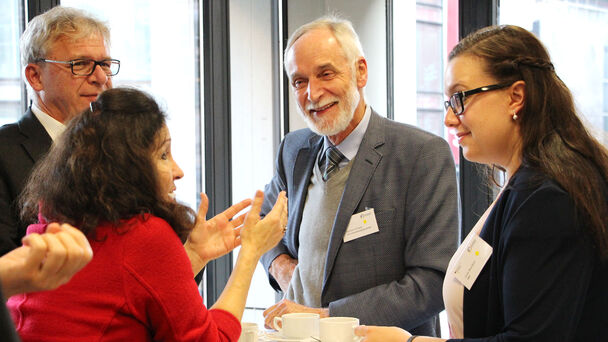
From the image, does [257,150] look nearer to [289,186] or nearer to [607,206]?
[289,186]

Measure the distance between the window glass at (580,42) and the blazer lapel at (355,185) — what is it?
46.7 inches

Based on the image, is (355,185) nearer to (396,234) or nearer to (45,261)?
(396,234)

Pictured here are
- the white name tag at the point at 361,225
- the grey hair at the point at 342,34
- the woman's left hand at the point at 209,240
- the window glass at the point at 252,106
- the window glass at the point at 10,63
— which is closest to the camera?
the woman's left hand at the point at 209,240

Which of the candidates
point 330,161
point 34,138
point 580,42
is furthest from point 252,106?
point 34,138

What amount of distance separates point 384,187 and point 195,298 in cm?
108

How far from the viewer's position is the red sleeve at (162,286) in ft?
4.33

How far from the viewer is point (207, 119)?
4125mm

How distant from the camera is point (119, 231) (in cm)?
134

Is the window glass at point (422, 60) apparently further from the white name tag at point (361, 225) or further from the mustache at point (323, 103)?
the white name tag at point (361, 225)

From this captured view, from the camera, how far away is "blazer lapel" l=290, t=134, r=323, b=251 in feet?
8.30

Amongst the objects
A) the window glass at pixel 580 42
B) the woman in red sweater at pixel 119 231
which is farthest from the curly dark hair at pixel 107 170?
the window glass at pixel 580 42

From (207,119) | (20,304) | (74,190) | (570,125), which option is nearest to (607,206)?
(570,125)

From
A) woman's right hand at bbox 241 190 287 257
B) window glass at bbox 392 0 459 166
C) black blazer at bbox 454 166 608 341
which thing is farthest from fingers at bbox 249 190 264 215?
window glass at bbox 392 0 459 166

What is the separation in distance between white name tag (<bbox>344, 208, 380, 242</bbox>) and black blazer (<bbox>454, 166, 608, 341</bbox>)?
0.82 metres
